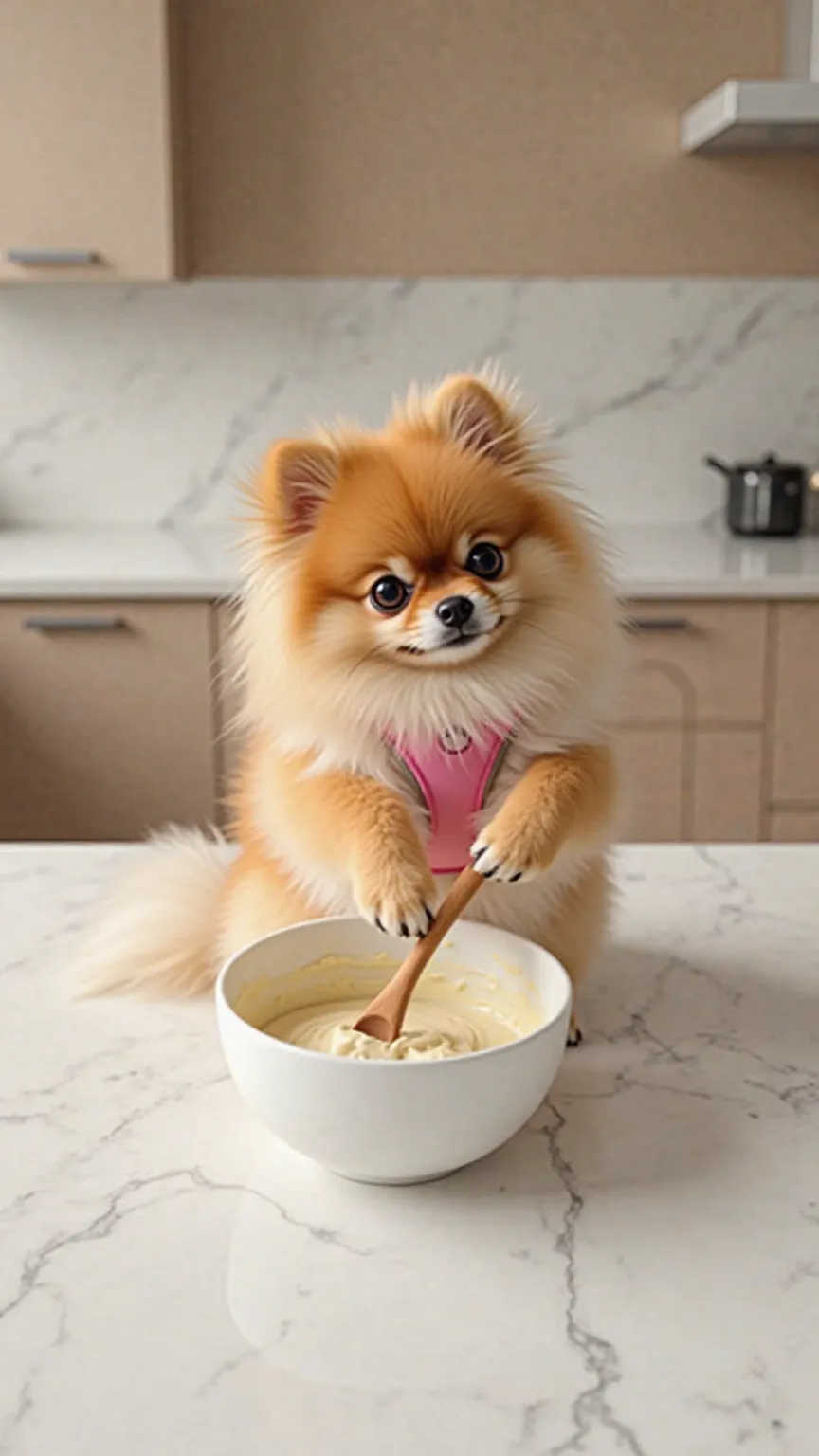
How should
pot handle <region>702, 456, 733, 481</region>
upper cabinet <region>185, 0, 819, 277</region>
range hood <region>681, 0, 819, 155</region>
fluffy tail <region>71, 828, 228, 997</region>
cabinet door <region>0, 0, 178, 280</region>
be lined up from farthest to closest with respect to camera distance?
pot handle <region>702, 456, 733, 481</region> → upper cabinet <region>185, 0, 819, 277</region> → cabinet door <region>0, 0, 178, 280</region> → range hood <region>681, 0, 819, 155</region> → fluffy tail <region>71, 828, 228, 997</region>

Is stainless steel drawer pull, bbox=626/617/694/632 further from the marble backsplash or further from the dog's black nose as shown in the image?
the dog's black nose

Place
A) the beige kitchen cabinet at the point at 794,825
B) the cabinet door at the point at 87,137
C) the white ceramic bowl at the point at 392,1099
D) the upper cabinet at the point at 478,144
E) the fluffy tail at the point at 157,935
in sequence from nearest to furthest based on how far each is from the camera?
the white ceramic bowl at the point at 392,1099
the fluffy tail at the point at 157,935
the cabinet door at the point at 87,137
the beige kitchen cabinet at the point at 794,825
the upper cabinet at the point at 478,144

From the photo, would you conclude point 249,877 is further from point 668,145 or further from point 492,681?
point 668,145

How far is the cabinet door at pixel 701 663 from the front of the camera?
2.73 meters

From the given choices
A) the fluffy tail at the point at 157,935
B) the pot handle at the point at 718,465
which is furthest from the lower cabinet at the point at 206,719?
the fluffy tail at the point at 157,935

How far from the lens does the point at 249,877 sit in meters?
1.04

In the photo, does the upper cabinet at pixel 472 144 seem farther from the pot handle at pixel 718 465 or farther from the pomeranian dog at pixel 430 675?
the pomeranian dog at pixel 430 675

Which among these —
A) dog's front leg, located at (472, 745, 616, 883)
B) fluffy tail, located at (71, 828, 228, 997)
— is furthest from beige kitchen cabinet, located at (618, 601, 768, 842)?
dog's front leg, located at (472, 745, 616, 883)

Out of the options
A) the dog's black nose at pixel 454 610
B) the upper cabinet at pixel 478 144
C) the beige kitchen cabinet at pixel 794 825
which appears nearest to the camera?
the dog's black nose at pixel 454 610

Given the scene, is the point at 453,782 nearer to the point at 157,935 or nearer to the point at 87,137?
the point at 157,935

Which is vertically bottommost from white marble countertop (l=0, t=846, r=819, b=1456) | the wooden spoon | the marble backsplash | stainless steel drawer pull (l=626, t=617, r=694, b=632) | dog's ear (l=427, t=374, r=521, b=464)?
white marble countertop (l=0, t=846, r=819, b=1456)

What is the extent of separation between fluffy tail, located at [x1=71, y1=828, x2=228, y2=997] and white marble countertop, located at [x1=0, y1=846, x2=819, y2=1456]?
26mm

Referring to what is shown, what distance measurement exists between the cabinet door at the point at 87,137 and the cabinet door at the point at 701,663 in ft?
3.78

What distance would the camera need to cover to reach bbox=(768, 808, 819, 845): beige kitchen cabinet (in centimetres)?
285
